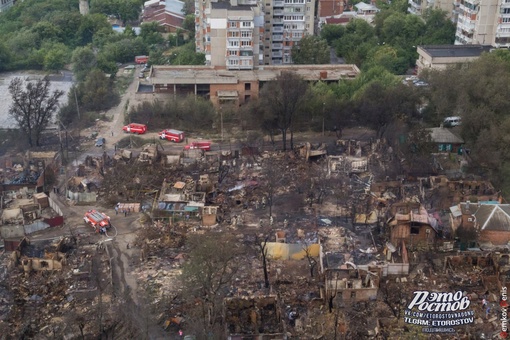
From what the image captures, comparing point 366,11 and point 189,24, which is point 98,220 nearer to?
point 189,24

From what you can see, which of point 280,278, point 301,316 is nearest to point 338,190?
point 280,278

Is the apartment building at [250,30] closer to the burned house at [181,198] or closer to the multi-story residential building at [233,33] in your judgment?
the multi-story residential building at [233,33]

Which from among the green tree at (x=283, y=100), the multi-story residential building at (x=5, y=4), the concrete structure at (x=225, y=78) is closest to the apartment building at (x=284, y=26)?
the concrete structure at (x=225, y=78)

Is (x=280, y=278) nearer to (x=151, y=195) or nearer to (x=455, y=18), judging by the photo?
(x=151, y=195)

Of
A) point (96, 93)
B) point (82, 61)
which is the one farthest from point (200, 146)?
point (82, 61)

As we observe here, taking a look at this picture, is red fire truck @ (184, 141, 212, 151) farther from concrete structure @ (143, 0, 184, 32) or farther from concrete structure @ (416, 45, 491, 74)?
concrete structure @ (143, 0, 184, 32)

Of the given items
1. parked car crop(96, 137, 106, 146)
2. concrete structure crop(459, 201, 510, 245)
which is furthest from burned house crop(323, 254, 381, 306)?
parked car crop(96, 137, 106, 146)
